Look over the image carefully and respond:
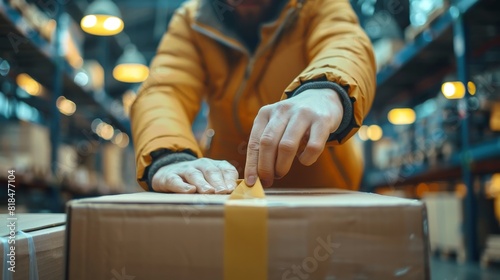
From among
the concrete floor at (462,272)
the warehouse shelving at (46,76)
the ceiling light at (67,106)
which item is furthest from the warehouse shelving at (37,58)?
the concrete floor at (462,272)

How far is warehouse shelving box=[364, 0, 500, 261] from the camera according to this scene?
4539 mm

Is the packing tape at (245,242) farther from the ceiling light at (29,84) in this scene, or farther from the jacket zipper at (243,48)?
the ceiling light at (29,84)

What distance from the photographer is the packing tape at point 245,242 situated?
0.63 metres

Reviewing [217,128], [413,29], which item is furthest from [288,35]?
[413,29]

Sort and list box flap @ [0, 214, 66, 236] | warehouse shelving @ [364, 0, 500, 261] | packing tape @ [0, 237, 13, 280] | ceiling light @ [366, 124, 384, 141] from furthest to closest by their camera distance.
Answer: ceiling light @ [366, 124, 384, 141]
warehouse shelving @ [364, 0, 500, 261]
box flap @ [0, 214, 66, 236]
packing tape @ [0, 237, 13, 280]

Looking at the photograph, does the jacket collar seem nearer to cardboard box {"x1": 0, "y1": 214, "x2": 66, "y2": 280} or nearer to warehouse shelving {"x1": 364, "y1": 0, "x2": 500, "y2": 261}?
cardboard box {"x1": 0, "y1": 214, "x2": 66, "y2": 280}

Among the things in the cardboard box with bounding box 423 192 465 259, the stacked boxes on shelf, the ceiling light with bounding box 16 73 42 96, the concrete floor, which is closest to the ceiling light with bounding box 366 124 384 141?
the cardboard box with bounding box 423 192 465 259

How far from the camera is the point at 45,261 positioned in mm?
906

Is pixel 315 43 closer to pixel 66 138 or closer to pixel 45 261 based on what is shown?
pixel 45 261

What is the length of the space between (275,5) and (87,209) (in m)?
0.94

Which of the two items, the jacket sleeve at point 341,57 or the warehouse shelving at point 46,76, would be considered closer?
the jacket sleeve at point 341,57

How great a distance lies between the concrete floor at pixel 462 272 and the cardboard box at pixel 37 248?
9.98 ft

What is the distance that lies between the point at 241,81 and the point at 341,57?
406 mm

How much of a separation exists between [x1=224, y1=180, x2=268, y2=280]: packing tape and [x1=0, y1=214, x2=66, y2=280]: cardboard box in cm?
26
